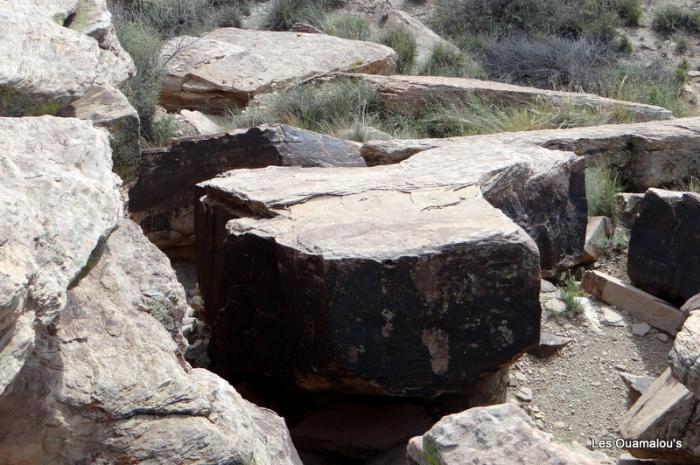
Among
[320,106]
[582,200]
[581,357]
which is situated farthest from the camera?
[320,106]

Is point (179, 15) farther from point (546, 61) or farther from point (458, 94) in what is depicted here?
point (458, 94)

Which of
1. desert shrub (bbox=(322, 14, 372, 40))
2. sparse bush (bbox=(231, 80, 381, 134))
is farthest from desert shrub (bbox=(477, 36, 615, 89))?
sparse bush (bbox=(231, 80, 381, 134))

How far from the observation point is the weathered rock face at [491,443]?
2.45 meters

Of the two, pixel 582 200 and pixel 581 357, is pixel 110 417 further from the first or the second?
pixel 582 200

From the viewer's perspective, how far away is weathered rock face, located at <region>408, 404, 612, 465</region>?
245 cm

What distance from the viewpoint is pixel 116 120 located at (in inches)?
149

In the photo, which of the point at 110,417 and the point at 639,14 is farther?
the point at 639,14

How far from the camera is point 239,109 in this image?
26.6ft

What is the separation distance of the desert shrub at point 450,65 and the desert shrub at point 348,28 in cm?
100

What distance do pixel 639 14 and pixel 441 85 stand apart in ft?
17.9

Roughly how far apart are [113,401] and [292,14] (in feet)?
32.8

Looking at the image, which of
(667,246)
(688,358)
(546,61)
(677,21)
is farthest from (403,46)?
(688,358)

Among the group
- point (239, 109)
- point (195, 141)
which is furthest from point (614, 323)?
point (239, 109)

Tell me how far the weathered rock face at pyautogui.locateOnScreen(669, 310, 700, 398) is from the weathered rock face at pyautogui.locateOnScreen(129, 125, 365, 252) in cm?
252
